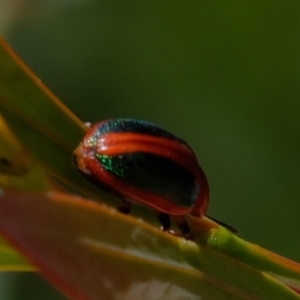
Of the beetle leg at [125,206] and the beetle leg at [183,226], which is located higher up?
the beetle leg at [125,206]

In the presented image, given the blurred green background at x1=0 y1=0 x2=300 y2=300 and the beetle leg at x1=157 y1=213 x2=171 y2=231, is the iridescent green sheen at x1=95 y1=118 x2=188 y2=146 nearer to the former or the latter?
the beetle leg at x1=157 y1=213 x2=171 y2=231

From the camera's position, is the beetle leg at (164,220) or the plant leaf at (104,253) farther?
the beetle leg at (164,220)

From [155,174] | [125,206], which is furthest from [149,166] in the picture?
[125,206]

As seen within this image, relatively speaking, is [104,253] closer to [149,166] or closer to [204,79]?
[149,166]

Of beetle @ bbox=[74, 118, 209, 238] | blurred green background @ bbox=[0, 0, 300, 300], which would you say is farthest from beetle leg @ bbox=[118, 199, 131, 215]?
blurred green background @ bbox=[0, 0, 300, 300]

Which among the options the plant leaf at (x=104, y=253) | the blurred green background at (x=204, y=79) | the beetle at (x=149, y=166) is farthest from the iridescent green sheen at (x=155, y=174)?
the blurred green background at (x=204, y=79)

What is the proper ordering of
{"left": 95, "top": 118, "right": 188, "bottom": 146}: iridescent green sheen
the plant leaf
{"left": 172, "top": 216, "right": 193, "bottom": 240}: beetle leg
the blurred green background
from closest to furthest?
the plant leaf
{"left": 172, "top": 216, "right": 193, "bottom": 240}: beetle leg
{"left": 95, "top": 118, "right": 188, "bottom": 146}: iridescent green sheen
the blurred green background

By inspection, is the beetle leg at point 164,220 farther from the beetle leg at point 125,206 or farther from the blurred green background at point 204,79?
the blurred green background at point 204,79

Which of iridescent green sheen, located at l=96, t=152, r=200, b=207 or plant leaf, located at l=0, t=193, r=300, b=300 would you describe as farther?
iridescent green sheen, located at l=96, t=152, r=200, b=207
